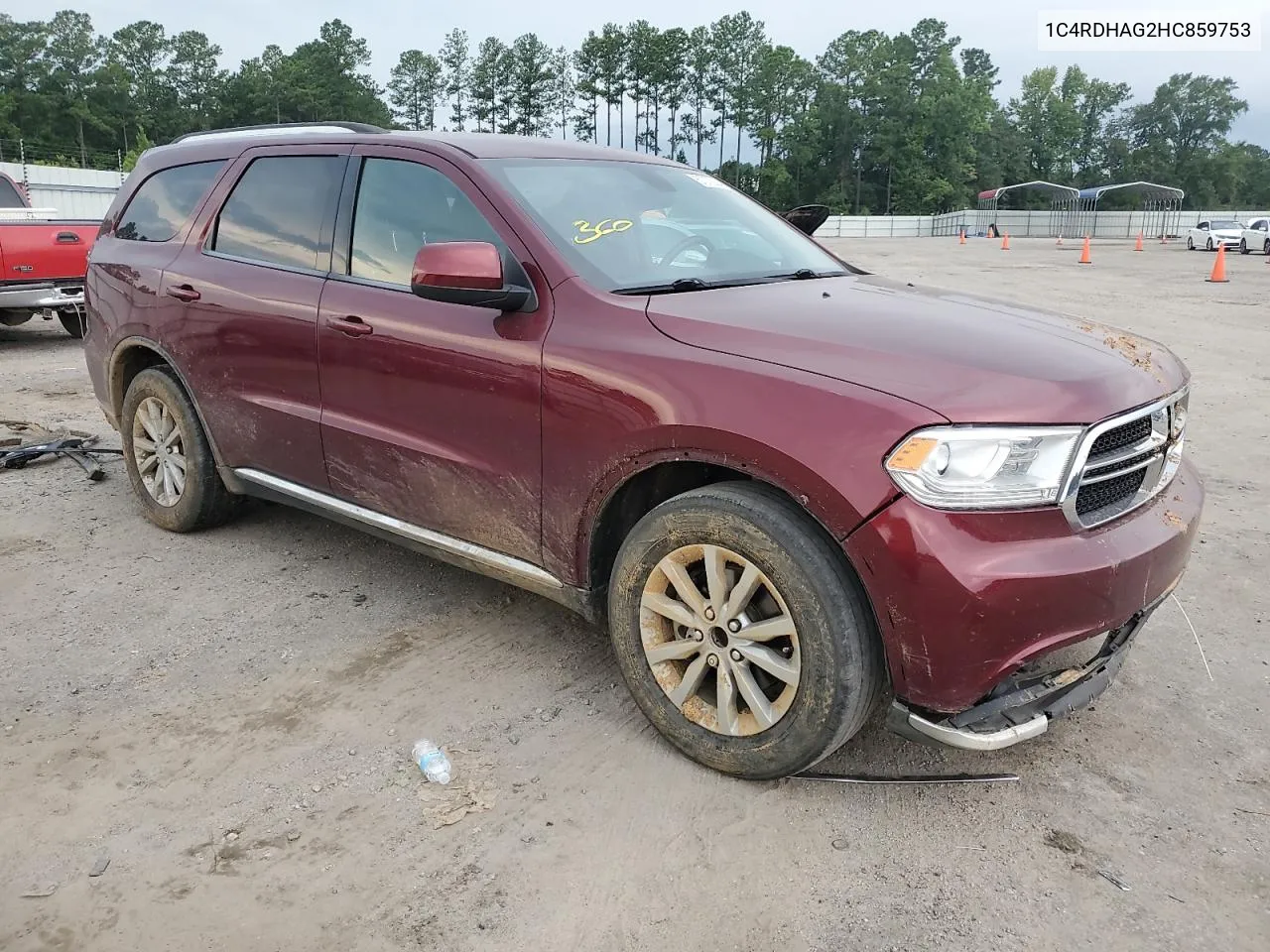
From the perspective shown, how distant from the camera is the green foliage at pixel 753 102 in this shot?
3580 inches

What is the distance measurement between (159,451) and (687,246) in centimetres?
285

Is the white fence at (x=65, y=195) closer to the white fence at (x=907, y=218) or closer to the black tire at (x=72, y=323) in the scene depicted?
the white fence at (x=907, y=218)

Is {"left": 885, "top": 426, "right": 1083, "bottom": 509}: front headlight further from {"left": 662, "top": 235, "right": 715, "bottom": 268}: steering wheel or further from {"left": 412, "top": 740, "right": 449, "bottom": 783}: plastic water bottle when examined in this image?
{"left": 412, "top": 740, "right": 449, "bottom": 783}: plastic water bottle

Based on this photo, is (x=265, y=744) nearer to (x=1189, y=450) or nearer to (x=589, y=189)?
(x=589, y=189)

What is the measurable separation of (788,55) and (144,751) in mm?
113161

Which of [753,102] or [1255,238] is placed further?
[753,102]

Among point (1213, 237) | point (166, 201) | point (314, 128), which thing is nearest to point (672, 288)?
point (314, 128)

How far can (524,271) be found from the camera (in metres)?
3.09

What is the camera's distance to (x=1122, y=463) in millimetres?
2580

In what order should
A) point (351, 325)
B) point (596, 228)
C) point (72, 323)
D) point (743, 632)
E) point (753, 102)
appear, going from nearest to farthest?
point (743, 632) → point (596, 228) → point (351, 325) → point (72, 323) → point (753, 102)

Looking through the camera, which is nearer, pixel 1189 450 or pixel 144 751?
pixel 144 751

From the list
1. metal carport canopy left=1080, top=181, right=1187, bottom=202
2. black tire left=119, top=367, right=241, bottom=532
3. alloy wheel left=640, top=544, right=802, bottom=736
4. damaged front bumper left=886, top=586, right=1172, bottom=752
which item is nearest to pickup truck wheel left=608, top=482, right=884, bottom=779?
alloy wheel left=640, top=544, right=802, bottom=736

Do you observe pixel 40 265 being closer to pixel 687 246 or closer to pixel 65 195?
pixel 687 246

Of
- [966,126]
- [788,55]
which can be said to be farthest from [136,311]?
[788,55]
